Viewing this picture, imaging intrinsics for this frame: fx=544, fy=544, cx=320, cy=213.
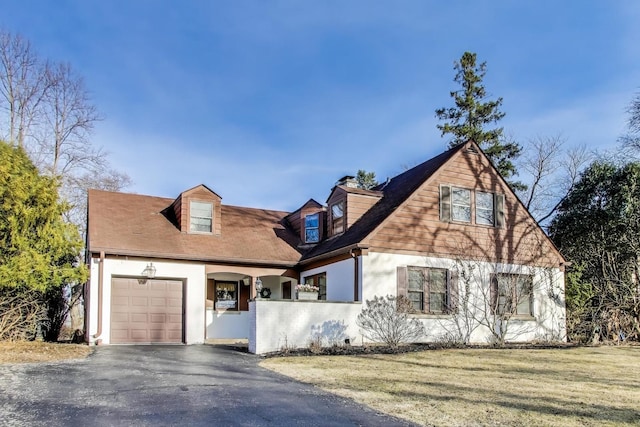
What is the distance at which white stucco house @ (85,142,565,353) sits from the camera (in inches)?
610

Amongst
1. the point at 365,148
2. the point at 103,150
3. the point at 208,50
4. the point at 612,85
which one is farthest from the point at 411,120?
the point at 103,150

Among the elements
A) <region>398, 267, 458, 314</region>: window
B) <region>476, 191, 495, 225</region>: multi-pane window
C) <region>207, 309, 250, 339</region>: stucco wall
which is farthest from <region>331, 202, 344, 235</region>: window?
<region>476, 191, 495, 225</region>: multi-pane window

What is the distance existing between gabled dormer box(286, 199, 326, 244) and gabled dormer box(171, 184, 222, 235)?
3071 millimetres

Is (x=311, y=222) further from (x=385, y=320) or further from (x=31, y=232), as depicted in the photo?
(x=31, y=232)

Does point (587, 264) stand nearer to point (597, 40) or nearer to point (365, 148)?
point (597, 40)

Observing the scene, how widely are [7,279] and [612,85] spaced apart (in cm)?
2021

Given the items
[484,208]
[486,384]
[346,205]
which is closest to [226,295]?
[346,205]

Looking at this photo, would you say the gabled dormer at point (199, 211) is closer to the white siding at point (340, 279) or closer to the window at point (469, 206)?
the white siding at point (340, 279)

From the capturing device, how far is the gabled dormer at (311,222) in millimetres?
19531

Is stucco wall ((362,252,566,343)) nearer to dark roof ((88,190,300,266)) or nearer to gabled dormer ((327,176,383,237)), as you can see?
gabled dormer ((327,176,383,237))

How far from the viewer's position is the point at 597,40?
16.5 m

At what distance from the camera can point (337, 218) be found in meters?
18.6

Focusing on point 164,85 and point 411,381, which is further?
point 164,85

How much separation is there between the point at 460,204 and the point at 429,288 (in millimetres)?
3042
